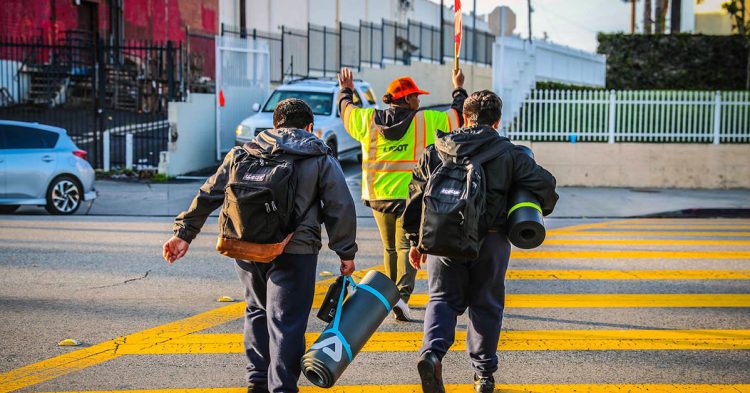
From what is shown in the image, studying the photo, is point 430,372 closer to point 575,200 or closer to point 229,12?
point 575,200

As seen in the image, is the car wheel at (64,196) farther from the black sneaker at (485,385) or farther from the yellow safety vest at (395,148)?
the black sneaker at (485,385)

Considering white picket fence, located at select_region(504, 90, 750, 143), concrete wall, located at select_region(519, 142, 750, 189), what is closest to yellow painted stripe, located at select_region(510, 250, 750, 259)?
concrete wall, located at select_region(519, 142, 750, 189)

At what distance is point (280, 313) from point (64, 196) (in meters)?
10.8

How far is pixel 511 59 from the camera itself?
2145cm

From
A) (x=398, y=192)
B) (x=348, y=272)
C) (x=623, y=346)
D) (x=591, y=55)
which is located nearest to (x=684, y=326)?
(x=623, y=346)

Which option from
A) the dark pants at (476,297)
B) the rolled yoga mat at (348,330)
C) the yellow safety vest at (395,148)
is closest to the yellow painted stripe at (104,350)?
the yellow safety vest at (395,148)

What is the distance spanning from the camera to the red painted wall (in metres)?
29.1

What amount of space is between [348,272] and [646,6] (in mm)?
34699

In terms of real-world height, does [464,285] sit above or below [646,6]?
below

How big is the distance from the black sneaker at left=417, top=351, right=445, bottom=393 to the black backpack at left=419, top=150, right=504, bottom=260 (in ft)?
1.96

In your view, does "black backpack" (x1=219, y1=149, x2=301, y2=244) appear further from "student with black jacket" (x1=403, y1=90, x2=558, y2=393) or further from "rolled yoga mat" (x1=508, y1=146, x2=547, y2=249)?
"rolled yoga mat" (x1=508, y1=146, x2=547, y2=249)

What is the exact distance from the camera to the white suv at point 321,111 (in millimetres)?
19781

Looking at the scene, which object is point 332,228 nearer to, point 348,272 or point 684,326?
point 348,272

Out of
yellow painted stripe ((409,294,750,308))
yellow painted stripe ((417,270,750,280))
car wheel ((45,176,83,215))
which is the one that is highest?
car wheel ((45,176,83,215))
